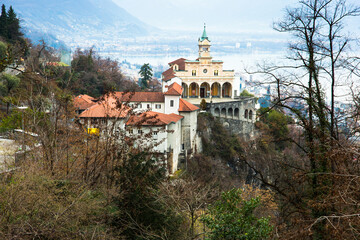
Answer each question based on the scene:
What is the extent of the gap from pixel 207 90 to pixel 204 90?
22.1 inches

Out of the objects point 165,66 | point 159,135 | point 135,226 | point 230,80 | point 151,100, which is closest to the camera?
point 135,226

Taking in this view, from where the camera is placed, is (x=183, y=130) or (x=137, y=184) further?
(x=183, y=130)

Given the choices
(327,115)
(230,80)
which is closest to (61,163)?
(327,115)

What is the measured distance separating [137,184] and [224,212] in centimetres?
375

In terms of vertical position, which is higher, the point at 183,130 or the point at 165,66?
the point at 165,66

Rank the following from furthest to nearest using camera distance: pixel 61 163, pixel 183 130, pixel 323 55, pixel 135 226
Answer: pixel 183 130 → pixel 61 163 → pixel 135 226 → pixel 323 55

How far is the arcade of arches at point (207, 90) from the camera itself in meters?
47.5

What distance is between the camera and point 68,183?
11477mm

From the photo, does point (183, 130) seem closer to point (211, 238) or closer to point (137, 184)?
point (137, 184)

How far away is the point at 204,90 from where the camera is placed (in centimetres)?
4844

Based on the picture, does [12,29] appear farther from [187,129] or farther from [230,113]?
[230,113]

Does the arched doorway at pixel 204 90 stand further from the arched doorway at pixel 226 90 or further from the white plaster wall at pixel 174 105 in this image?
the white plaster wall at pixel 174 105

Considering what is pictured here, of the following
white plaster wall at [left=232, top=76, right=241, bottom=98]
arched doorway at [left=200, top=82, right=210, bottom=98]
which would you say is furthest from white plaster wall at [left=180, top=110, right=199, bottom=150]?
white plaster wall at [left=232, top=76, right=241, bottom=98]

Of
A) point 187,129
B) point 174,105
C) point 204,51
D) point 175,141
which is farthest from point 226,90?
point 175,141
